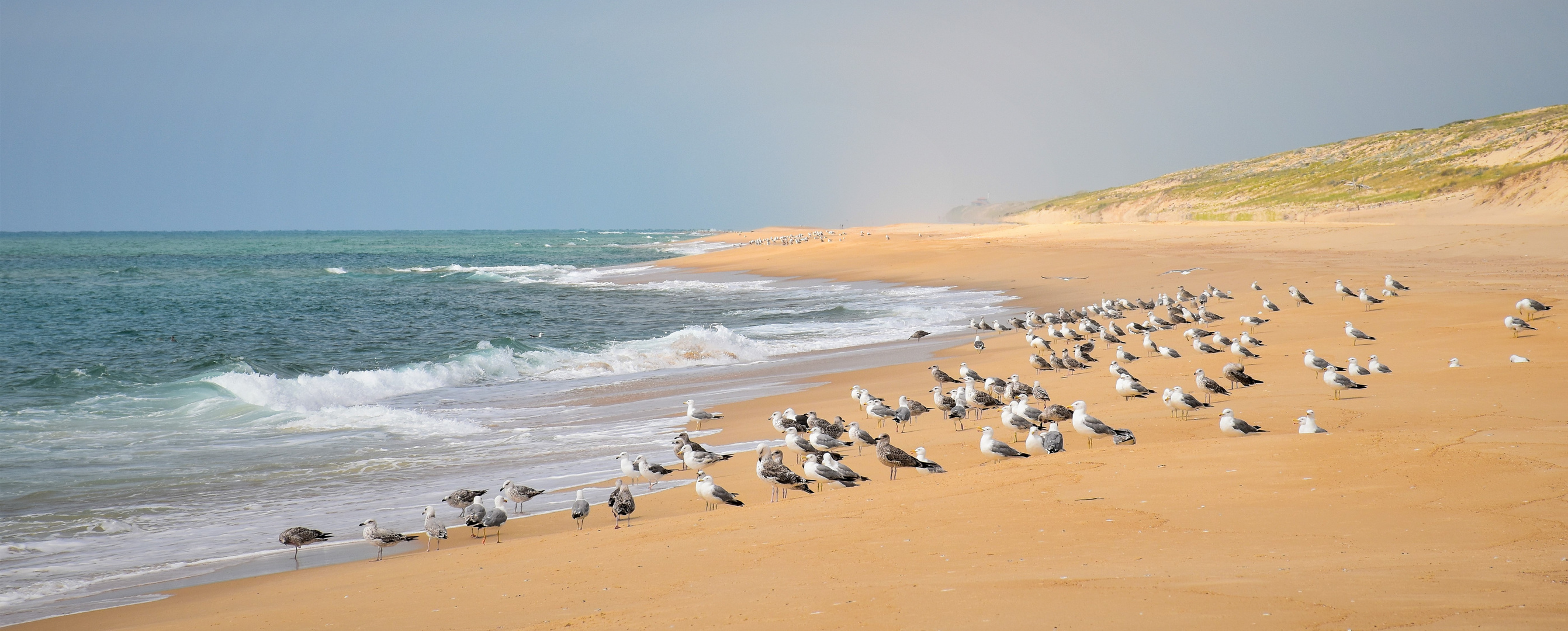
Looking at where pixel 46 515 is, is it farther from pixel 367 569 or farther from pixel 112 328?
pixel 112 328

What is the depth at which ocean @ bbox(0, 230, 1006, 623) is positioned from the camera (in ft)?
34.0

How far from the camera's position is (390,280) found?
58688 millimetres

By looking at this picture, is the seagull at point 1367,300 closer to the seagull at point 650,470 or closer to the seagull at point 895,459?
the seagull at point 895,459

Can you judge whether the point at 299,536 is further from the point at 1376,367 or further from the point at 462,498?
the point at 1376,367

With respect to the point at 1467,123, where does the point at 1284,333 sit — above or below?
below

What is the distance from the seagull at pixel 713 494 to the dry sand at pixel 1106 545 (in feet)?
0.74

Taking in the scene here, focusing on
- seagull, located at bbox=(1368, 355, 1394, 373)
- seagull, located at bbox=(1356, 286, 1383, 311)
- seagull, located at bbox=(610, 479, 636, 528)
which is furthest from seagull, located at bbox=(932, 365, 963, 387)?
seagull, located at bbox=(1356, 286, 1383, 311)

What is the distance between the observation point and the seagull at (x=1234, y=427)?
396 inches

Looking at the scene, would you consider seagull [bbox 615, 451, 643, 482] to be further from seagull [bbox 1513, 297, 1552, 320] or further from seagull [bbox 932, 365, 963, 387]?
seagull [bbox 1513, 297, 1552, 320]

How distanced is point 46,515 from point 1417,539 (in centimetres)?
1312

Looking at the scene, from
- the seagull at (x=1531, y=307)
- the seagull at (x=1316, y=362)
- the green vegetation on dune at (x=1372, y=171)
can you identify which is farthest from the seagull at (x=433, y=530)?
the green vegetation on dune at (x=1372, y=171)

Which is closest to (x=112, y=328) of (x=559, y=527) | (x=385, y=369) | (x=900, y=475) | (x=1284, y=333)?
Answer: (x=385, y=369)

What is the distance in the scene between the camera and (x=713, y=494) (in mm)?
9688

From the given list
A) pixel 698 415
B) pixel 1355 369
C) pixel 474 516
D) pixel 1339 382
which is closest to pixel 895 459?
pixel 474 516
